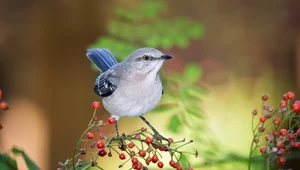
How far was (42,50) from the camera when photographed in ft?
15.3

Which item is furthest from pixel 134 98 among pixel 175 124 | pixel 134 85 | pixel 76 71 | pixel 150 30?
pixel 76 71

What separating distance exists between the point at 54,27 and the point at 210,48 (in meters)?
1.23

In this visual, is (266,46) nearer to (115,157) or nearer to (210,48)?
(210,48)

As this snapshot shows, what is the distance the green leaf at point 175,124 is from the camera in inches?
94.3

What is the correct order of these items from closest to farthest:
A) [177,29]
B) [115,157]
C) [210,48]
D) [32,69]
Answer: [177,29], [115,157], [32,69], [210,48]

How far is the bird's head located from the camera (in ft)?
5.86

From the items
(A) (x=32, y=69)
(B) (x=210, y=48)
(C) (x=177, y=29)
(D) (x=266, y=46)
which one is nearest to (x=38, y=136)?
(A) (x=32, y=69)

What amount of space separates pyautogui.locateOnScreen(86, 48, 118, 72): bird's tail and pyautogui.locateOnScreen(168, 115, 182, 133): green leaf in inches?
18.2

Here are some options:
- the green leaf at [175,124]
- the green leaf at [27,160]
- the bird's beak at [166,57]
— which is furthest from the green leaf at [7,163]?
the green leaf at [175,124]

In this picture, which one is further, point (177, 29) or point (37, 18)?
point (37, 18)

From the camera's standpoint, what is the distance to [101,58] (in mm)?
2008

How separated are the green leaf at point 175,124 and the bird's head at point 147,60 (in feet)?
2.00

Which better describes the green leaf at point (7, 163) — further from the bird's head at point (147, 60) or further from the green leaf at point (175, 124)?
the green leaf at point (175, 124)

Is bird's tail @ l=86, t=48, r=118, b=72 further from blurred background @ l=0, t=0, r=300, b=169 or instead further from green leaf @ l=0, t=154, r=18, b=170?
blurred background @ l=0, t=0, r=300, b=169
